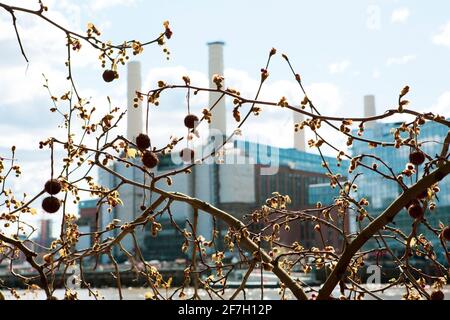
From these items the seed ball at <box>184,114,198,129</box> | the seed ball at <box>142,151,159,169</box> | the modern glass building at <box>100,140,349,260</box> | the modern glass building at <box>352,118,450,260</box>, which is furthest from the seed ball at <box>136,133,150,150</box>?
the modern glass building at <box>100,140,349,260</box>

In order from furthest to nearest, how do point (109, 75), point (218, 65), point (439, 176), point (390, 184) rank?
point (218, 65) < point (390, 184) < point (109, 75) < point (439, 176)

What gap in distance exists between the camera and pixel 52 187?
1.50 meters

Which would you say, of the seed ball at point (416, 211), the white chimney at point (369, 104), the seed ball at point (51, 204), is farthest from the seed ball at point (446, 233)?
the white chimney at point (369, 104)

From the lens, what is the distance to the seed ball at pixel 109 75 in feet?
5.53

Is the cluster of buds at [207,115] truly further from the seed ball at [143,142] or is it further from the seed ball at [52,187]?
the seed ball at [52,187]

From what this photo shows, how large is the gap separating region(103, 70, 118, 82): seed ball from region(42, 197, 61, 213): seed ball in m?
0.32

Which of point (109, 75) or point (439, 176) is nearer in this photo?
point (439, 176)

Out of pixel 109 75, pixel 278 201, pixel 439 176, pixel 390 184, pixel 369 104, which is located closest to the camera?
pixel 439 176

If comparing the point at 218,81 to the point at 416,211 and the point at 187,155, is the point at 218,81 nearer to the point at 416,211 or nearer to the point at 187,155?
the point at 187,155

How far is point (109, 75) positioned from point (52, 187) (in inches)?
12.7

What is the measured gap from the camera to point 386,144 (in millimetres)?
1483

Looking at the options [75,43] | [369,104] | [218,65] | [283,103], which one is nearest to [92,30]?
[75,43]

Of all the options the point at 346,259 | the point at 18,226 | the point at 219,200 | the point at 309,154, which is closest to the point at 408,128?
the point at 346,259
